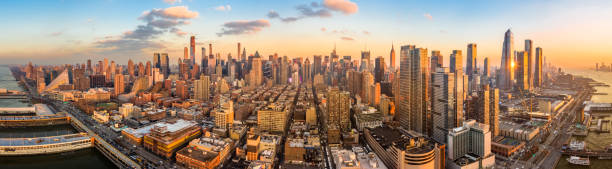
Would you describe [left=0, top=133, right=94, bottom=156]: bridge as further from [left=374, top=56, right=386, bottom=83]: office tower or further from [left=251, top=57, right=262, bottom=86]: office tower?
[left=251, top=57, right=262, bottom=86]: office tower

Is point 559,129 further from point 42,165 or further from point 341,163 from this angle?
point 42,165

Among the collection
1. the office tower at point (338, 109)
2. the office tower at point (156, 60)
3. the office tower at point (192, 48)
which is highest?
the office tower at point (192, 48)

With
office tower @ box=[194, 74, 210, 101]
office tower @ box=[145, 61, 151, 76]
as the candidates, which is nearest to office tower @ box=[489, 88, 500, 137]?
office tower @ box=[194, 74, 210, 101]

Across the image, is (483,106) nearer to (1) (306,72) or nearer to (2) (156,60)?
(1) (306,72)

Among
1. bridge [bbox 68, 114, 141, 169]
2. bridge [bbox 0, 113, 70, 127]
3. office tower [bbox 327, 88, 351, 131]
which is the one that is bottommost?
bridge [bbox 68, 114, 141, 169]

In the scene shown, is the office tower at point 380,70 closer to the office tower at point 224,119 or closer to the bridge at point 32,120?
the office tower at point 224,119

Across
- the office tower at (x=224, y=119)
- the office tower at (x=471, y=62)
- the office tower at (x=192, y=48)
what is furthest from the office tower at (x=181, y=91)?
the office tower at (x=471, y=62)

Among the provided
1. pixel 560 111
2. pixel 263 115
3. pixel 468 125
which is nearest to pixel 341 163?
pixel 468 125

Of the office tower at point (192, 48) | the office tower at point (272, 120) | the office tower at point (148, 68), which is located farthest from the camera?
the office tower at point (192, 48)
